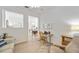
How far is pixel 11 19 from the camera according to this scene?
1913 millimetres

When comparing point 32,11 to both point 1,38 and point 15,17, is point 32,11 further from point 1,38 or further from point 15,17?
point 1,38

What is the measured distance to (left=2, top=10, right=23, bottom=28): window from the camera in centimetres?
186

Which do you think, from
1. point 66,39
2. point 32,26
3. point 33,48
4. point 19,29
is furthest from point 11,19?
point 66,39

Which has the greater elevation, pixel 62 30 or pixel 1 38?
pixel 62 30

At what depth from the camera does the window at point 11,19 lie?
73.4 inches

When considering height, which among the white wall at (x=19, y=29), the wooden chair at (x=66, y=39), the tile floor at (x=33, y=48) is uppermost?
the white wall at (x=19, y=29)

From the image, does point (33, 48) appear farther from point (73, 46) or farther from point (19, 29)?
point (73, 46)

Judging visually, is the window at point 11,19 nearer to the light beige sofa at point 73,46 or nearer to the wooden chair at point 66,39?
the wooden chair at point 66,39

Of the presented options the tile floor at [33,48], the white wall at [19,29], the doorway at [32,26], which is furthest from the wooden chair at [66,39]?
the white wall at [19,29]

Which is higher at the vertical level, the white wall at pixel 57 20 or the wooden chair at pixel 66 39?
the white wall at pixel 57 20

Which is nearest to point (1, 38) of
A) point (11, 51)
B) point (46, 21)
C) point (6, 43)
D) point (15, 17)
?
point (6, 43)

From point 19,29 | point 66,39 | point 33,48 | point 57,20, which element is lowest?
point 33,48
